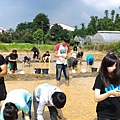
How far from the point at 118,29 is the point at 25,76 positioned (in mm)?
42542

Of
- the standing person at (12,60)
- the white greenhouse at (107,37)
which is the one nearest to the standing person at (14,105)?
the standing person at (12,60)

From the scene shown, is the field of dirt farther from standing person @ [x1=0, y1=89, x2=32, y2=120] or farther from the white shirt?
standing person @ [x1=0, y1=89, x2=32, y2=120]

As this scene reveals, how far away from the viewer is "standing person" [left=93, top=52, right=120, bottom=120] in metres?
2.59

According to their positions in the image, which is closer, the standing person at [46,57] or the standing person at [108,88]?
the standing person at [108,88]

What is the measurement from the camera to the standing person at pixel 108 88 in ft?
8.50

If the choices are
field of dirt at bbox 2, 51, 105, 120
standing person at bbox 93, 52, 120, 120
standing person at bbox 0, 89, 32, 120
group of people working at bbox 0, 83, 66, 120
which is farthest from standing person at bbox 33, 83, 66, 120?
field of dirt at bbox 2, 51, 105, 120

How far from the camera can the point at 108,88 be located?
8.91 feet

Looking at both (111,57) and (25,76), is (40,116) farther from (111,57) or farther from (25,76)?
(25,76)

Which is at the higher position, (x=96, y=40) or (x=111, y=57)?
(x=96, y=40)

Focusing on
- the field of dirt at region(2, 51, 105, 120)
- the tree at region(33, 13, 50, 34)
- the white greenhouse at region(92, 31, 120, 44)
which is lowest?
the field of dirt at region(2, 51, 105, 120)

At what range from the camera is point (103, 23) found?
175 ft

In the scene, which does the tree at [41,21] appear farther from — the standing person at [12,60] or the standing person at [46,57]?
the standing person at [12,60]

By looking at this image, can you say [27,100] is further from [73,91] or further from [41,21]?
[41,21]

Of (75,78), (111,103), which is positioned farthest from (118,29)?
(111,103)
